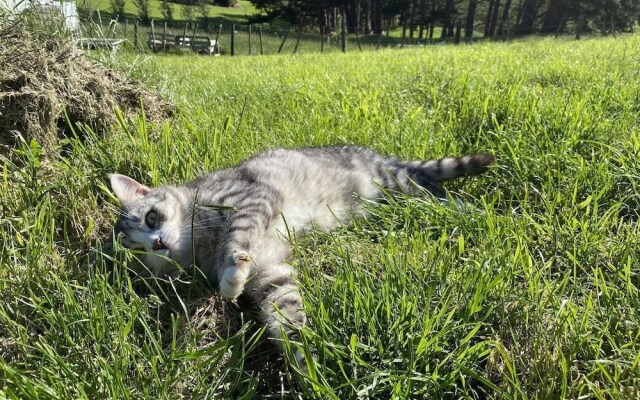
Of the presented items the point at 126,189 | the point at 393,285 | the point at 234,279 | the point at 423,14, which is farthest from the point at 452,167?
the point at 423,14

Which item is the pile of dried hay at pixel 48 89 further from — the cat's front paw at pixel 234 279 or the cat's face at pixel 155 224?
the cat's front paw at pixel 234 279

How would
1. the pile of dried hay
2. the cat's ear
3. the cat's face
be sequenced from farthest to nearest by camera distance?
the pile of dried hay, the cat's ear, the cat's face

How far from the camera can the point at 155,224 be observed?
→ 2547 mm

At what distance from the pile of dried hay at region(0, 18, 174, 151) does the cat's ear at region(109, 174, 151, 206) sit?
79 centimetres

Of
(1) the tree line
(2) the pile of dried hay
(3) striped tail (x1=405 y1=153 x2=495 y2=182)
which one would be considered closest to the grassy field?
(3) striped tail (x1=405 y1=153 x2=495 y2=182)

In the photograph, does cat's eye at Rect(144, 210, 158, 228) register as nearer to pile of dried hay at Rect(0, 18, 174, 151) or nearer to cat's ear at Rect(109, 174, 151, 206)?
cat's ear at Rect(109, 174, 151, 206)

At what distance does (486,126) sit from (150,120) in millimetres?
2686

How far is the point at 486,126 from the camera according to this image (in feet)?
11.1

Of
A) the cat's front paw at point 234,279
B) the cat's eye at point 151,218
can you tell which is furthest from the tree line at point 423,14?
the cat's front paw at point 234,279

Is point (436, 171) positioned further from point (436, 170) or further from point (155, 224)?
point (155, 224)

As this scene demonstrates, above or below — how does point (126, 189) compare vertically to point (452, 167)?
below

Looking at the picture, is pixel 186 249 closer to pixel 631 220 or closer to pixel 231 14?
pixel 631 220

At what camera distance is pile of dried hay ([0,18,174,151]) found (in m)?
3.09

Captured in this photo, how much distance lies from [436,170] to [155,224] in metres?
1.72
